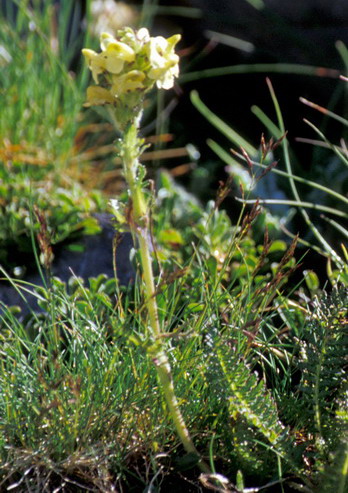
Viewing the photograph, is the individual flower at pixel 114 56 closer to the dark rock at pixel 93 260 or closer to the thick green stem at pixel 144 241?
the thick green stem at pixel 144 241

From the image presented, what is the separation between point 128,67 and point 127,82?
31 mm

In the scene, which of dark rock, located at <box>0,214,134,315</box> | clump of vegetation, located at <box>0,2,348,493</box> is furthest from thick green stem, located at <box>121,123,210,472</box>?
dark rock, located at <box>0,214,134,315</box>

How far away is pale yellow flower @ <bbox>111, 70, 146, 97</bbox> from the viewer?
3.32 ft

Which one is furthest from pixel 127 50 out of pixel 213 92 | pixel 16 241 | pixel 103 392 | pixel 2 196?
pixel 213 92

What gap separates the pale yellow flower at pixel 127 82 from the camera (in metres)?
1.01

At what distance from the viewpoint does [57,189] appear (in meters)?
2.23

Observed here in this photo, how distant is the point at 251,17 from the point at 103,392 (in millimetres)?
2147

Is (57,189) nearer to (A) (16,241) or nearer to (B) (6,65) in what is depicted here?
(A) (16,241)

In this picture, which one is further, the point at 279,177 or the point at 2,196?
the point at 279,177

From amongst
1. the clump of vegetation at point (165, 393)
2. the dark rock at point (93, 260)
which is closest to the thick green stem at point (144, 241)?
the clump of vegetation at point (165, 393)

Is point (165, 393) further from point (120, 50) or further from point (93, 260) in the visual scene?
point (93, 260)

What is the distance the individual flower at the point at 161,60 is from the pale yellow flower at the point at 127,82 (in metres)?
0.02

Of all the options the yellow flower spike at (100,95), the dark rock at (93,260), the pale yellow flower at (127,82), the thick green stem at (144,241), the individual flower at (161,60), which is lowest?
the dark rock at (93,260)

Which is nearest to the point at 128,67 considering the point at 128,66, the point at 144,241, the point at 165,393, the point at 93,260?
the point at 128,66
